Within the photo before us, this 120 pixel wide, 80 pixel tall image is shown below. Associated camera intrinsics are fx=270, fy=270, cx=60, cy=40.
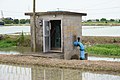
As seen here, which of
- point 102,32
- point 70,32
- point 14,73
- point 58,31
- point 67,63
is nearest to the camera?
point 14,73

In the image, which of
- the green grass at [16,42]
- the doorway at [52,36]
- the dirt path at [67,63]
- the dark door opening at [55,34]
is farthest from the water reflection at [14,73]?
the green grass at [16,42]

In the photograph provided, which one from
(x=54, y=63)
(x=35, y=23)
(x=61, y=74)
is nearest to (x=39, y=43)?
(x=35, y=23)

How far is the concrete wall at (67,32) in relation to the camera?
49.0 ft

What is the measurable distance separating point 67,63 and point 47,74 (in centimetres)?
174

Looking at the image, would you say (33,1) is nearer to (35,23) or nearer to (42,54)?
(35,23)

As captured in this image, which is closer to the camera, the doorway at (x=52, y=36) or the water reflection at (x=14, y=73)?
the water reflection at (x=14, y=73)

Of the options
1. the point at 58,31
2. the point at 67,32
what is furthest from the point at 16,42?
the point at 67,32

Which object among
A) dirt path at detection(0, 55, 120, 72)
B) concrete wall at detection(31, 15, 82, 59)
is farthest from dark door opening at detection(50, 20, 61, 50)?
dirt path at detection(0, 55, 120, 72)

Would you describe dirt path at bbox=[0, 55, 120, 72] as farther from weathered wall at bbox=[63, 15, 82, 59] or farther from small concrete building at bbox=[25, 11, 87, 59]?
weathered wall at bbox=[63, 15, 82, 59]

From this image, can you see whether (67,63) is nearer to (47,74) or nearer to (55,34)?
(47,74)

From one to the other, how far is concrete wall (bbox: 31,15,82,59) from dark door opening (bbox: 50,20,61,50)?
84cm

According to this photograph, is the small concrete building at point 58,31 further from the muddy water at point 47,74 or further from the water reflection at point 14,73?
the water reflection at point 14,73

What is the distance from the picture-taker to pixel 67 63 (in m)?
12.6

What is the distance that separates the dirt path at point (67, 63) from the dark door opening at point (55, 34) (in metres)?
2.17
